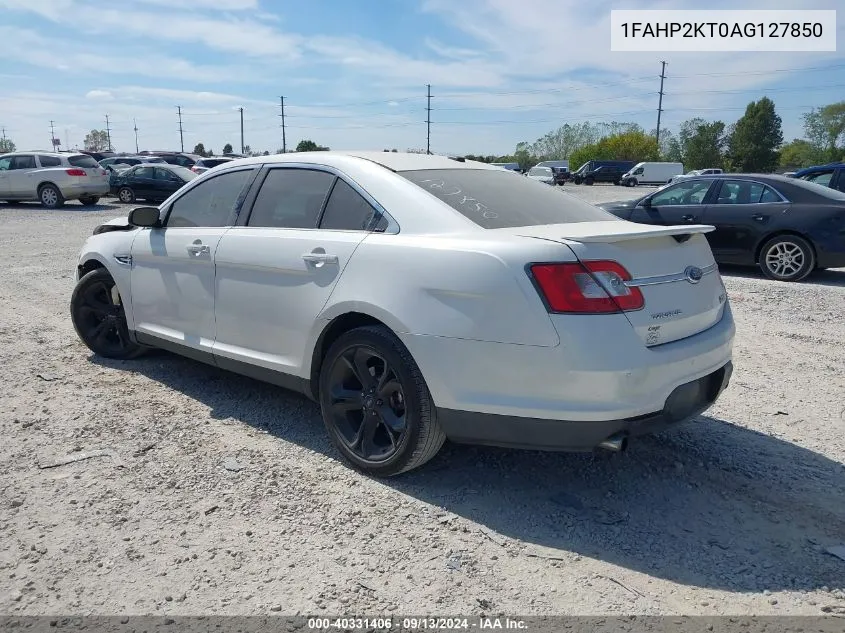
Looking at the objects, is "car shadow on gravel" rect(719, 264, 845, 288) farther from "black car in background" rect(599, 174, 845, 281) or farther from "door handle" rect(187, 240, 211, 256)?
"door handle" rect(187, 240, 211, 256)

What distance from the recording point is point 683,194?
10.5 m

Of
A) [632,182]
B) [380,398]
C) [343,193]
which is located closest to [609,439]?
[380,398]

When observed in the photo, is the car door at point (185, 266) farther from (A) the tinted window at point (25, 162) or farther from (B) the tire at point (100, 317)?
(A) the tinted window at point (25, 162)

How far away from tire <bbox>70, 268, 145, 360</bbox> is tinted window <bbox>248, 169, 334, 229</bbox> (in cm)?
186

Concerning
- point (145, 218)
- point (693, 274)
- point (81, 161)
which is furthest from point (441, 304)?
point (81, 161)

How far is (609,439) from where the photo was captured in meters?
2.96

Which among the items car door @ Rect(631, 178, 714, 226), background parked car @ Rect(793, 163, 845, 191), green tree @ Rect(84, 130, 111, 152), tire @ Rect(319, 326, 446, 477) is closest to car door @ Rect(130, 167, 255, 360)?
tire @ Rect(319, 326, 446, 477)

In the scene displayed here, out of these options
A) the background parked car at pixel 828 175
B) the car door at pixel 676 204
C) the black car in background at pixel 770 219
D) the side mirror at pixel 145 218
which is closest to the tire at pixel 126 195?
the car door at pixel 676 204

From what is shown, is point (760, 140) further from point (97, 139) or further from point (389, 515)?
point (97, 139)

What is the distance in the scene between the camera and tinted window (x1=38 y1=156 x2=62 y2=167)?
22125 mm

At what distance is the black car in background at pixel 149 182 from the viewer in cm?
2348

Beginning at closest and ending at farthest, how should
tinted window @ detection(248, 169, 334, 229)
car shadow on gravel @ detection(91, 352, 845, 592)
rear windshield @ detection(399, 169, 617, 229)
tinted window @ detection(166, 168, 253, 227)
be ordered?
car shadow on gravel @ detection(91, 352, 845, 592)
rear windshield @ detection(399, 169, 617, 229)
tinted window @ detection(248, 169, 334, 229)
tinted window @ detection(166, 168, 253, 227)

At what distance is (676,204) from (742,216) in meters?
1.15

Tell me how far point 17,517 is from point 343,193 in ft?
7.24
